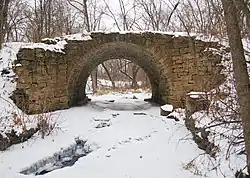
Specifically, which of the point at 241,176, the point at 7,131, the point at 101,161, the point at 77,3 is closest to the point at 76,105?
the point at 7,131

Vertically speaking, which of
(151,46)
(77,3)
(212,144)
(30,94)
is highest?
(77,3)

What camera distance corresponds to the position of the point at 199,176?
4.96 m

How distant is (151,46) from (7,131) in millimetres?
5312

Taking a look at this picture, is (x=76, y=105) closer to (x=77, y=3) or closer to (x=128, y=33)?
Result: (x=128, y=33)

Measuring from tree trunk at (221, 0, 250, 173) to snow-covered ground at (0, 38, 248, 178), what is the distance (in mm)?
875

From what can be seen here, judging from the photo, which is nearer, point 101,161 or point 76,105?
point 101,161

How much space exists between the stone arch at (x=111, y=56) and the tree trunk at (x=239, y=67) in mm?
6683

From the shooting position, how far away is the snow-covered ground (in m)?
5.42

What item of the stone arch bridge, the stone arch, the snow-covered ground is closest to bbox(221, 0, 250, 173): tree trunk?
the snow-covered ground

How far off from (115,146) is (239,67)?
12.0 ft

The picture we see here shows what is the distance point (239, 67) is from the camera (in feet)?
13.0

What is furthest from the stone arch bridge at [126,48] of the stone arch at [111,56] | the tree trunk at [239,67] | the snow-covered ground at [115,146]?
the tree trunk at [239,67]

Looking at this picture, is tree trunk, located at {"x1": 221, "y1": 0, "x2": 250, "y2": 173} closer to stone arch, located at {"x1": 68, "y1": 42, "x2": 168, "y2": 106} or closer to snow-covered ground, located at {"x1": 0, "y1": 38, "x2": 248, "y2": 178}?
snow-covered ground, located at {"x1": 0, "y1": 38, "x2": 248, "y2": 178}

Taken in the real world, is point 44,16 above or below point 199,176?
above
